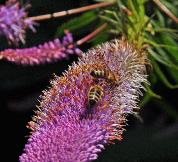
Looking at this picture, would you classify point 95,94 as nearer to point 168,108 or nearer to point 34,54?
point 34,54

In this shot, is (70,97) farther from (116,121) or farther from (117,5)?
(117,5)

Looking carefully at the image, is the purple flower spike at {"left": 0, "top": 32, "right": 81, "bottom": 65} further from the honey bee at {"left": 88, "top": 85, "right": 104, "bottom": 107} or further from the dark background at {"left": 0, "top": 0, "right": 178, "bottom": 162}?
the dark background at {"left": 0, "top": 0, "right": 178, "bottom": 162}

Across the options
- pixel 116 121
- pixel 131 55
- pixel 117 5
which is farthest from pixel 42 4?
pixel 116 121

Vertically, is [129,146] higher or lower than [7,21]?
lower

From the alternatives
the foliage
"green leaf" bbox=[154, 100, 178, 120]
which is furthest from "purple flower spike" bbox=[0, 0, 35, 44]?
"green leaf" bbox=[154, 100, 178, 120]

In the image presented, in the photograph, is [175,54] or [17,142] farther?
[17,142]

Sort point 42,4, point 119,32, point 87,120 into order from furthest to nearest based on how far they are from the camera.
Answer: point 42,4, point 119,32, point 87,120
